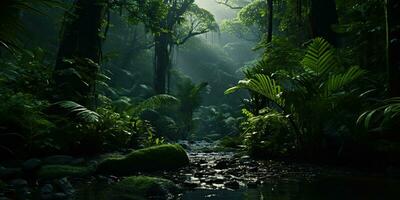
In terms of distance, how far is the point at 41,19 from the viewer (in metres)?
24.9

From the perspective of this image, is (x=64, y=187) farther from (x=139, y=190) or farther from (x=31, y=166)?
(x=31, y=166)

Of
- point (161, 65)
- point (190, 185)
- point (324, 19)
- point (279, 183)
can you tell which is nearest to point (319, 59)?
point (324, 19)

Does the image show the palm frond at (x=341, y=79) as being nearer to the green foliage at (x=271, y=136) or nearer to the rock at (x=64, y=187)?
the green foliage at (x=271, y=136)

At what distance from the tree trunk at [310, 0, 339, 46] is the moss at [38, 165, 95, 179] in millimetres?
5242

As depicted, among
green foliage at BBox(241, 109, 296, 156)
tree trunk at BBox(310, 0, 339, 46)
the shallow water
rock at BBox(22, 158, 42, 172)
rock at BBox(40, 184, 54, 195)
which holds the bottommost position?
the shallow water

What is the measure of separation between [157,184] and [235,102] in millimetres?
34796

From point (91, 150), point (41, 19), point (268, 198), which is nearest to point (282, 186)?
point (268, 198)

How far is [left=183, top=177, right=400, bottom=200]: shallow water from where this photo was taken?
3.37 metres

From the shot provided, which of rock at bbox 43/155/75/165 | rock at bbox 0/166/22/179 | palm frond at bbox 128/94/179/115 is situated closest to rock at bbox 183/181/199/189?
rock at bbox 0/166/22/179

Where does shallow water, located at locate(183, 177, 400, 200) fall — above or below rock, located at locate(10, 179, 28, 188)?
below

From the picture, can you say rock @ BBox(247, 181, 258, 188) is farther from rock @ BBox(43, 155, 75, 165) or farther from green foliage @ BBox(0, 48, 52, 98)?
green foliage @ BBox(0, 48, 52, 98)

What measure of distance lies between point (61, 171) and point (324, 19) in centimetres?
575

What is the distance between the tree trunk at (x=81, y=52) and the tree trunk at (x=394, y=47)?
4.90m

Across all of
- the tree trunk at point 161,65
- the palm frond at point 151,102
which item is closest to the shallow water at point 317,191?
the palm frond at point 151,102
